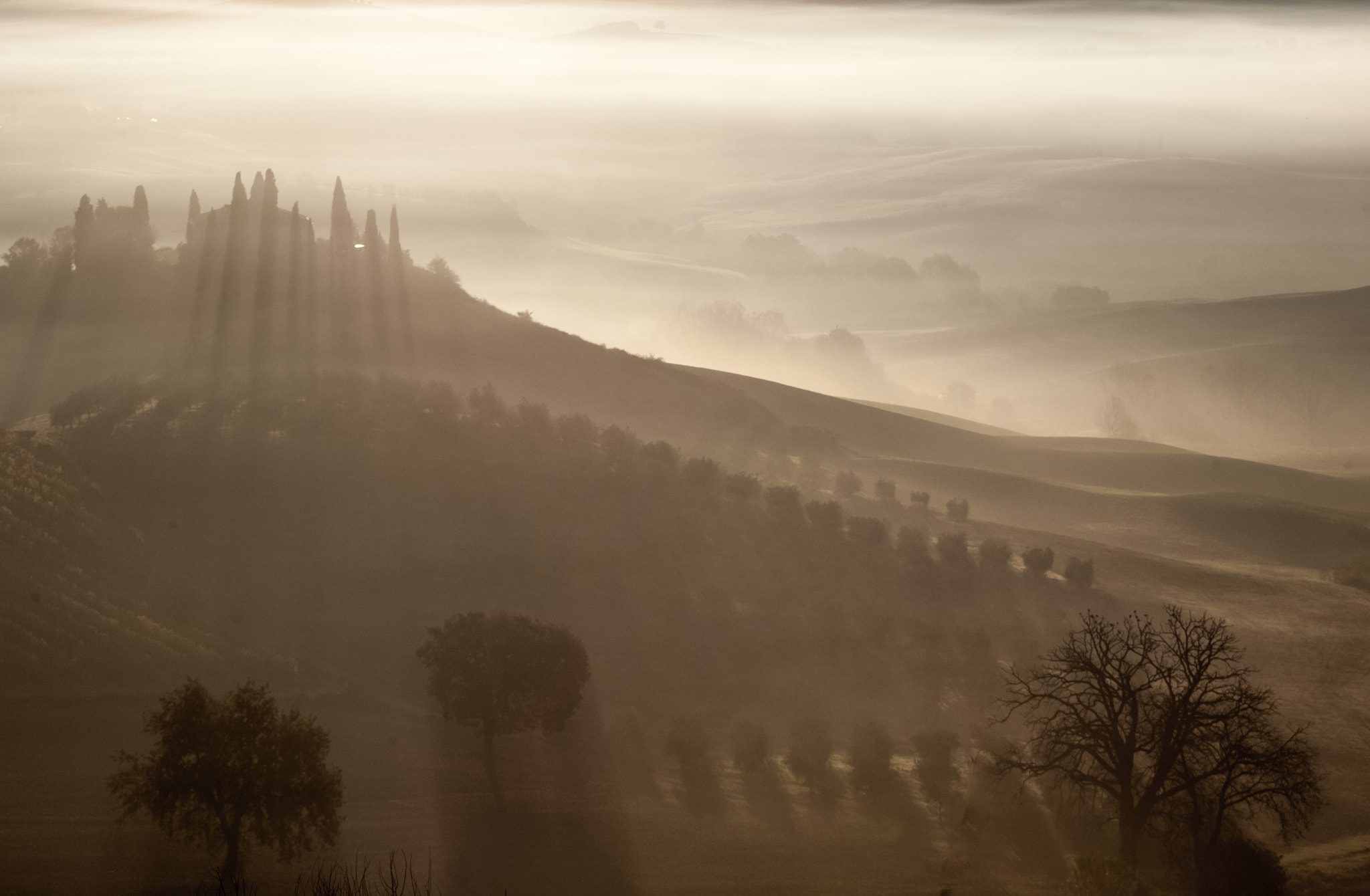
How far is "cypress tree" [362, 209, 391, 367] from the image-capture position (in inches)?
4134

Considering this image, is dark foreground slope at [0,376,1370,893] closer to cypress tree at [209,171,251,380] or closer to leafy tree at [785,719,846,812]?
leafy tree at [785,719,846,812]

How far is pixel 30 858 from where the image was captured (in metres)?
31.8

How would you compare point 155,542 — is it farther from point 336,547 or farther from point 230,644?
→ point 230,644

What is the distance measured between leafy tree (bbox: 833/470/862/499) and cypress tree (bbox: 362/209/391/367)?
130 ft

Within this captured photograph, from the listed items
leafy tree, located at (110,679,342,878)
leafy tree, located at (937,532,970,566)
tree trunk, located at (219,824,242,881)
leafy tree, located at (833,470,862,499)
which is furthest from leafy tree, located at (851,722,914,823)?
leafy tree, located at (833,470,862,499)

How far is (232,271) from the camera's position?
114m

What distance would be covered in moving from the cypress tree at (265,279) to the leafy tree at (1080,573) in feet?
189

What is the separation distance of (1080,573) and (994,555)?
4.62 m

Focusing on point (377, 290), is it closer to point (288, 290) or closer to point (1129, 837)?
point (288, 290)

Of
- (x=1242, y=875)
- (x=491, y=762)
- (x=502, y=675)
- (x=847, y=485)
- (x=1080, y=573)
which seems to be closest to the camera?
(x=1242, y=875)

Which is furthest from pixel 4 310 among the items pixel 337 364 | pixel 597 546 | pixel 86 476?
pixel 597 546

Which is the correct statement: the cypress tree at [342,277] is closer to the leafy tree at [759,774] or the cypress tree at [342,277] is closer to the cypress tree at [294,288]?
the cypress tree at [294,288]

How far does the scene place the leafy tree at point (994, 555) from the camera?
67.9 metres

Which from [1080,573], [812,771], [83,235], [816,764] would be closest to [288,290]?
[83,235]
